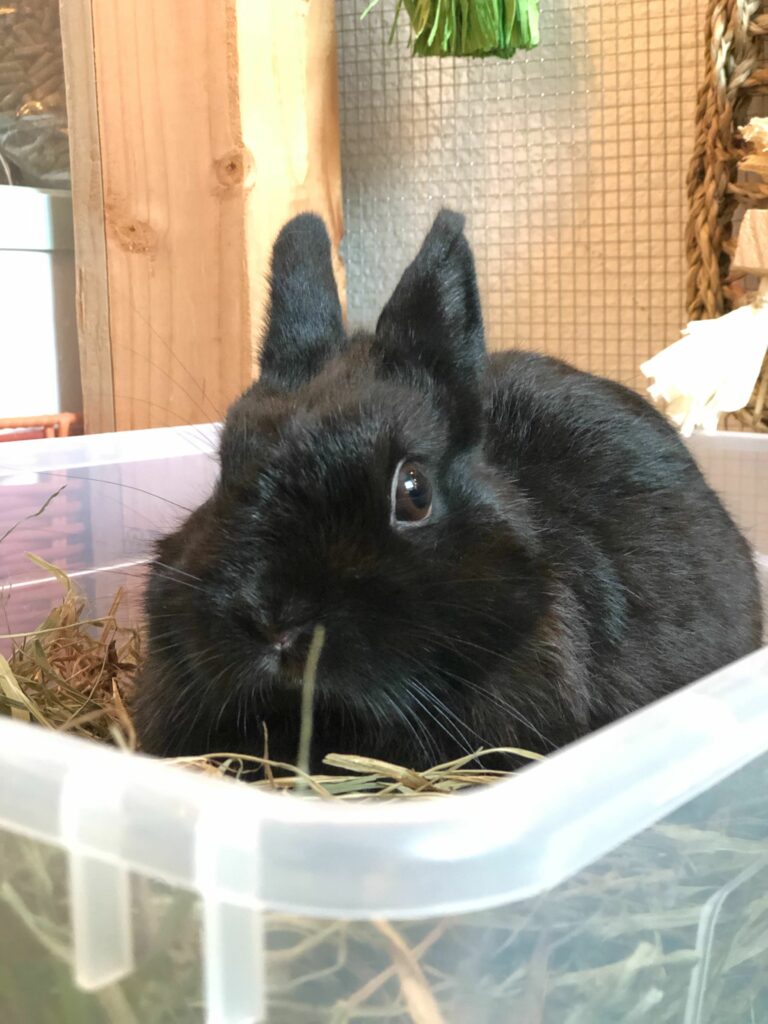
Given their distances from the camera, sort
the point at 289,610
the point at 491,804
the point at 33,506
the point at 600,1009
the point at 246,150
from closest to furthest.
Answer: the point at 491,804, the point at 600,1009, the point at 289,610, the point at 33,506, the point at 246,150

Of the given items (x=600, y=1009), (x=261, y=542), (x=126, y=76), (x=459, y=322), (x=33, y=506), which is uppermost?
(x=126, y=76)

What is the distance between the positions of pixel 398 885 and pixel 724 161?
5.52 feet

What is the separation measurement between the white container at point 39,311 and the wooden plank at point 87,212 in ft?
0.27

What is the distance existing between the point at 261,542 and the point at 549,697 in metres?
0.28

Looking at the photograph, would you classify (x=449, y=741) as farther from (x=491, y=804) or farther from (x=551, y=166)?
(x=551, y=166)

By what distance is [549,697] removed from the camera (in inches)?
36.9

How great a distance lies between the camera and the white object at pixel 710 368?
144 centimetres

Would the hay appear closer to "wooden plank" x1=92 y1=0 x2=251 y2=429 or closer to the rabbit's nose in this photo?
the rabbit's nose

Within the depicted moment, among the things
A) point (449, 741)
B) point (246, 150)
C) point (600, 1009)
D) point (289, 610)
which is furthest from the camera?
point (246, 150)

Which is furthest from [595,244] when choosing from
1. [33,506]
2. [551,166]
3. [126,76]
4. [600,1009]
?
[600,1009]

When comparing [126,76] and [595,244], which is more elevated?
[126,76]

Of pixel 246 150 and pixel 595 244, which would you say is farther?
pixel 595 244

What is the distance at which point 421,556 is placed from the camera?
0.87m

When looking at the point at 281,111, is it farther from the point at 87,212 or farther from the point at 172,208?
the point at 87,212
